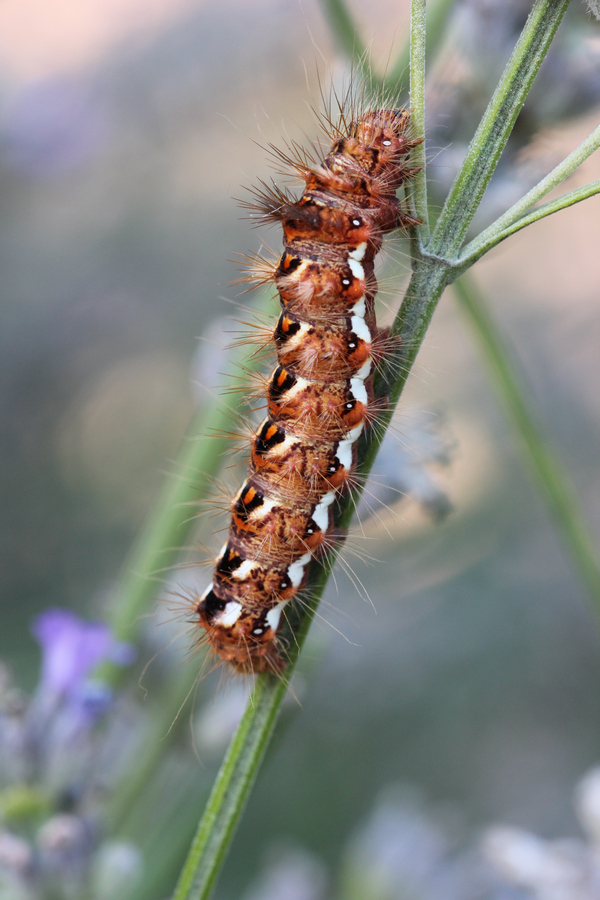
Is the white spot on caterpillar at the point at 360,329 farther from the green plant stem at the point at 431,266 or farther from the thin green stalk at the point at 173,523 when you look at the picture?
the thin green stalk at the point at 173,523

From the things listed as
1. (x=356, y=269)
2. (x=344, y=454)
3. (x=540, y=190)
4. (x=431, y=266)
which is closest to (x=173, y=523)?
(x=344, y=454)

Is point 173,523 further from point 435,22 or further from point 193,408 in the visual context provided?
point 193,408

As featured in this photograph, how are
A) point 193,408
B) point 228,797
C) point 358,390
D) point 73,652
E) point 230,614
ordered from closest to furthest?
point 228,797
point 358,390
point 230,614
point 73,652
point 193,408

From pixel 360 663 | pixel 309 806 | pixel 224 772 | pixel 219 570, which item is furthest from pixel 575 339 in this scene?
pixel 224 772

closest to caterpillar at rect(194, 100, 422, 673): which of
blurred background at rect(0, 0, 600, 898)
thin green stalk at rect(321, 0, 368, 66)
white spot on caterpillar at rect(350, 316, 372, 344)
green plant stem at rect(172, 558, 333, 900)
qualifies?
white spot on caterpillar at rect(350, 316, 372, 344)

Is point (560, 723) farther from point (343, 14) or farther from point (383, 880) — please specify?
point (343, 14)

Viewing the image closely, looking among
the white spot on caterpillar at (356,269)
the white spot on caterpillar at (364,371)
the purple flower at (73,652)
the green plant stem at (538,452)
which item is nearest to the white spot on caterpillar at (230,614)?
the purple flower at (73,652)
